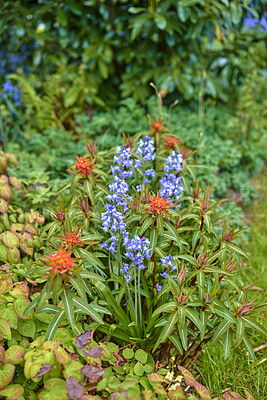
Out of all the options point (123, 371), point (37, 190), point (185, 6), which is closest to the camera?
point (123, 371)

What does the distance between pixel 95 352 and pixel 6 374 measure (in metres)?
0.36

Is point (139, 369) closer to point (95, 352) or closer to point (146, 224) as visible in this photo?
point (95, 352)

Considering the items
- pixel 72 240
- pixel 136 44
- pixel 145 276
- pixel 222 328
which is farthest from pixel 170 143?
pixel 136 44

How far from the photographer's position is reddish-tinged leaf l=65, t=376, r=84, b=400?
1.22 meters

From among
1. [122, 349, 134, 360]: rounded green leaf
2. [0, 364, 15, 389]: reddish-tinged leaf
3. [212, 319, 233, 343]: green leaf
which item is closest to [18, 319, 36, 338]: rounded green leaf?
[0, 364, 15, 389]: reddish-tinged leaf

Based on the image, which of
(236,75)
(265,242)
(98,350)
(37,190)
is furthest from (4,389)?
(236,75)

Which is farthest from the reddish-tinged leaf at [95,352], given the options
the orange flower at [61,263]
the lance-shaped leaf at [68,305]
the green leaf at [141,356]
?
the orange flower at [61,263]

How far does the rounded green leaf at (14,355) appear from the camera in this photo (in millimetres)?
1371

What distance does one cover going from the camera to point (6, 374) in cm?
131

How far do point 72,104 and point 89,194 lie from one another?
2448mm

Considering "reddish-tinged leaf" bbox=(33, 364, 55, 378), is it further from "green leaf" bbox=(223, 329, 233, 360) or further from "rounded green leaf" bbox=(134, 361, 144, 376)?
"green leaf" bbox=(223, 329, 233, 360)

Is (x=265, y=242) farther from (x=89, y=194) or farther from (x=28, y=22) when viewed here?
(x=28, y=22)

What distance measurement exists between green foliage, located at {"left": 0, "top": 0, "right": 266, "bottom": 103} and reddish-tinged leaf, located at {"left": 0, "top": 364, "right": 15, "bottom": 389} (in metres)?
3.01

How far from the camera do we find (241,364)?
6.04 ft
